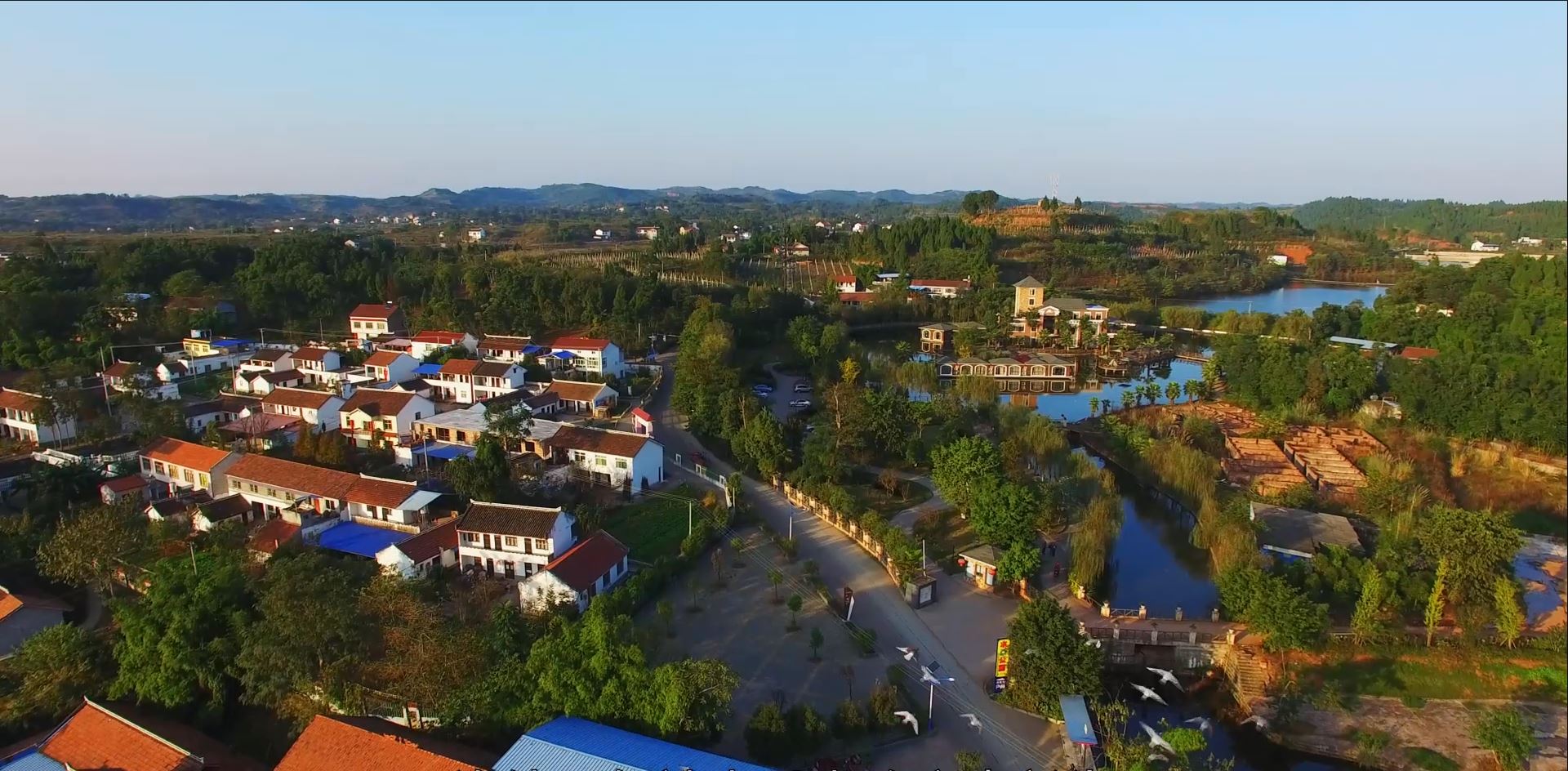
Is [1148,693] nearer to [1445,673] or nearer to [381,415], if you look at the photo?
[1445,673]

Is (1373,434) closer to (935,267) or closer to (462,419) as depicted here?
(462,419)

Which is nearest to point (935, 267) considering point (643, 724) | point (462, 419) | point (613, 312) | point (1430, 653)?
point (613, 312)

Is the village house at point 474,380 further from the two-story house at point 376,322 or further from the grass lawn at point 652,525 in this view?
the grass lawn at point 652,525

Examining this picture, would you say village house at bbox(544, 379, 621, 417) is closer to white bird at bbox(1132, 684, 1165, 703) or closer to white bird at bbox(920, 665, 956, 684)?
white bird at bbox(920, 665, 956, 684)

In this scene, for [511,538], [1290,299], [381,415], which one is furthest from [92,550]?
[1290,299]

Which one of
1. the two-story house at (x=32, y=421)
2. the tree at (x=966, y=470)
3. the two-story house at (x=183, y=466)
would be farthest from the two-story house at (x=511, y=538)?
the two-story house at (x=32, y=421)

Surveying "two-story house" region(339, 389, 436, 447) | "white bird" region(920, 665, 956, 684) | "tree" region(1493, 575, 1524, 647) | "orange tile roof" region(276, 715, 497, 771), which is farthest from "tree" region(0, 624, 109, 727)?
"tree" region(1493, 575, 1524, 647)
